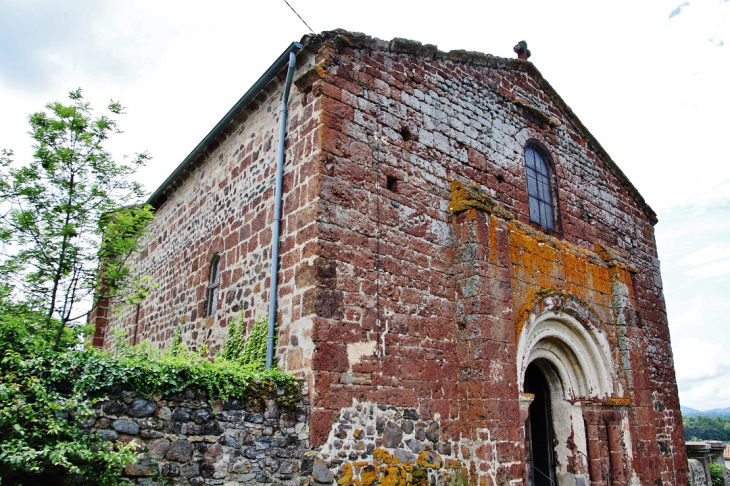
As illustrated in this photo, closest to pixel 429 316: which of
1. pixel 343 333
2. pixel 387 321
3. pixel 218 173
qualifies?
pixel 387 321

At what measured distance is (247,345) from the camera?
281 inches

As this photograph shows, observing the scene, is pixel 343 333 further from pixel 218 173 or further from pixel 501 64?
pixel 501 64

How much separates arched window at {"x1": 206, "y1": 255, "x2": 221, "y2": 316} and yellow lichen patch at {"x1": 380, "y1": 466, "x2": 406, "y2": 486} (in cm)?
422

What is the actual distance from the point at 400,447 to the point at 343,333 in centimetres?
161

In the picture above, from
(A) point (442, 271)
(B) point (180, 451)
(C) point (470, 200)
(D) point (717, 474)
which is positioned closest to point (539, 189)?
(C) point (470, 200)

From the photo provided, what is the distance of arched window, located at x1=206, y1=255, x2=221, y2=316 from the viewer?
9045 mm

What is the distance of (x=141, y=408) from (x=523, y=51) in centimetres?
999

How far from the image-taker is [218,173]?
32.5 feet

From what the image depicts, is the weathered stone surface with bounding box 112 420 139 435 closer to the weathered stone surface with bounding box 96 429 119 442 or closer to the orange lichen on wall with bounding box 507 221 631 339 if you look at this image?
the weathered stone surface with bounding box 96 429 119 442

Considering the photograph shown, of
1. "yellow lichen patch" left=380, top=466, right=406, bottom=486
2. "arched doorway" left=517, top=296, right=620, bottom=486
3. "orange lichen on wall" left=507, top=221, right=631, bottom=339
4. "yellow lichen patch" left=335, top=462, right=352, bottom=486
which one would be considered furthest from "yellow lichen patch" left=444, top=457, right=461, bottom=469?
"arched doorway" left=517, top=296, right=620, bottom=486

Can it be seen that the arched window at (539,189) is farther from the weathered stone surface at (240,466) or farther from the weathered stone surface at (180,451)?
the weathered stone surface at (180,451)

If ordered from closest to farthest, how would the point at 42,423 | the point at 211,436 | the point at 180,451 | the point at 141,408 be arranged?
the point at 42,423
the point at 141,408
the point at 180,451
the point at 211,436

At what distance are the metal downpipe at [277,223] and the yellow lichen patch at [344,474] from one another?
1515 millimetres

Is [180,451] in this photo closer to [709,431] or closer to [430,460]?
[430,460]
